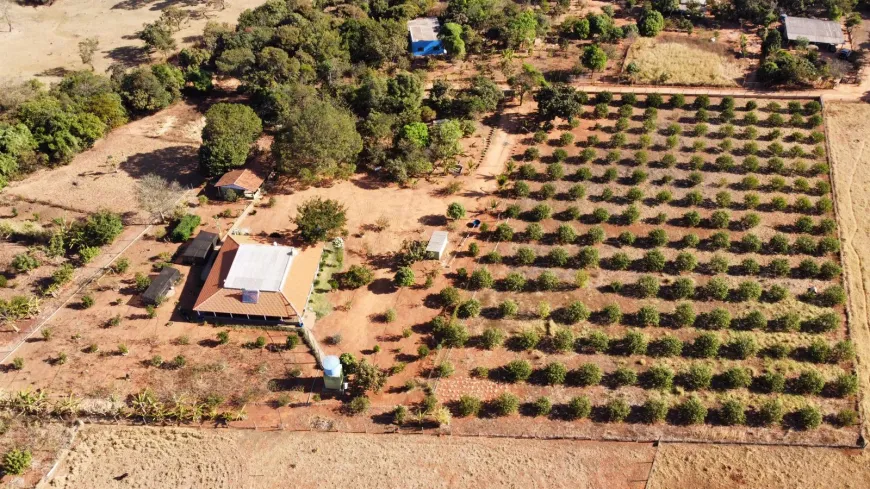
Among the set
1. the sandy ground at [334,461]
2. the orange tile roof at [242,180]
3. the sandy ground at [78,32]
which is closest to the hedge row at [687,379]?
the sandy ground at [334,461]

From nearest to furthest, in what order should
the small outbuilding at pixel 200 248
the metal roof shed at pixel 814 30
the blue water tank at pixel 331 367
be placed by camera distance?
the blue water tank at pixel 331 367 < the small outbuilding at pixel 200 248 < the metal roof shed at pixel 814 30

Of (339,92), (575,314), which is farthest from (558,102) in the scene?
(575,314)

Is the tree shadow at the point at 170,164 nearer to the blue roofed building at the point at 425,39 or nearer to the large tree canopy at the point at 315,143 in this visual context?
the large tree canopy at the point at 315,143

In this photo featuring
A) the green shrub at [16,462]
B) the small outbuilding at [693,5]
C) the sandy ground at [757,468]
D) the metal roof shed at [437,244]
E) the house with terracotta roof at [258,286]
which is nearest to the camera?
the green shrub at [16,462]

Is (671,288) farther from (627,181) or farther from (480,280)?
(480,280)

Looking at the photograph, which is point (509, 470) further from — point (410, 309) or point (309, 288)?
point (309, 288)

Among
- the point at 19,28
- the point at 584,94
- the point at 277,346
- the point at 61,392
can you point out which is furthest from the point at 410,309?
the point at 19,28
